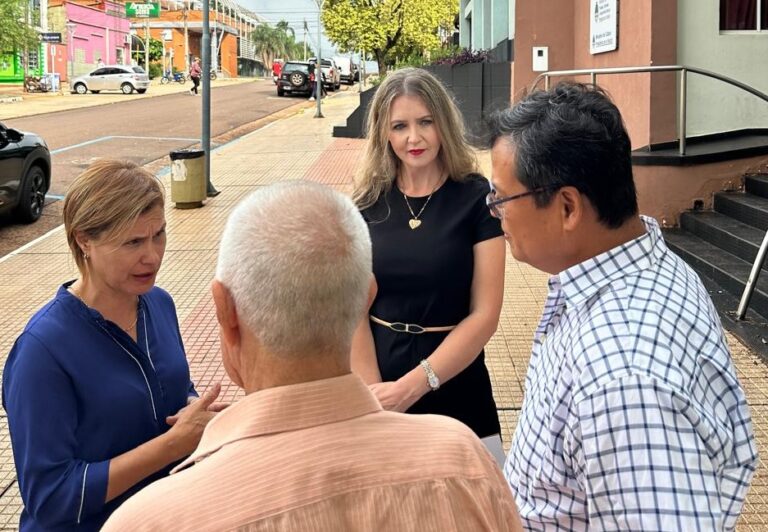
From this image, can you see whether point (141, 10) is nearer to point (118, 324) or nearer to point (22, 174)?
point (22, 174)

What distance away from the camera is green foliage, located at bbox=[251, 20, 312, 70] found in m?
125

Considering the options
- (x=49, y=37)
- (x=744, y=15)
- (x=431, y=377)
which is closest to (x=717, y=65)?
(x=744, y=15)

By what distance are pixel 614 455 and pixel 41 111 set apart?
104 ft

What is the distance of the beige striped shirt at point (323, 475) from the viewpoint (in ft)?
3.61

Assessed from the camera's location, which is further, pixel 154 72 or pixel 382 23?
pixel 154 72

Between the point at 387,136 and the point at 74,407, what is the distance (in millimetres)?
1447

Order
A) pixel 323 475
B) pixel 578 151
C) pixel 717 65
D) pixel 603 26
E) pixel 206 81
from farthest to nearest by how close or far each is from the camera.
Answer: pixel 206 81 < pixel 603 26 < pixel 717 65 < pixel 578 151 < pixel 323 475

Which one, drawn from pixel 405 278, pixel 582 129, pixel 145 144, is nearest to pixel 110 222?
pixel 405 278

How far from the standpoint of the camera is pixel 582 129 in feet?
5.16

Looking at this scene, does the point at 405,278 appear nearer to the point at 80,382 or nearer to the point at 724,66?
the point at 80,382

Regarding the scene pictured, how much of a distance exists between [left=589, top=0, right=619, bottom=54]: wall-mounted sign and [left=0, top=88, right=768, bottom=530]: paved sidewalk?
14.1 feet

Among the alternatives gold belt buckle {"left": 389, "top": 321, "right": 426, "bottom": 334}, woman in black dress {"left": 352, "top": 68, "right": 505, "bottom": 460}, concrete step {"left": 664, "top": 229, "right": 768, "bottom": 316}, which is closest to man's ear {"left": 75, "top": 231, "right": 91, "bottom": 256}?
woman in black dress {"left": 352, "top": 68, "right": 505, "bottom": 460}

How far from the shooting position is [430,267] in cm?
275

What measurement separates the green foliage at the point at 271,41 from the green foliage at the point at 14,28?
7997 centimetres
